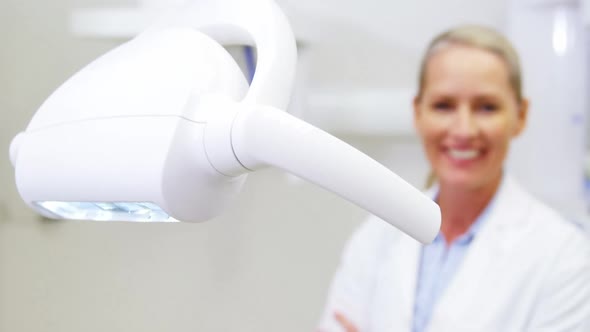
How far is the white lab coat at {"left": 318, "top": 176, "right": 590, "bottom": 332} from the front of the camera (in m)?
1.01

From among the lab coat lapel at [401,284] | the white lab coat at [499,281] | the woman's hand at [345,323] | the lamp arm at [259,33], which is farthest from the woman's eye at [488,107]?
the lamp arm at [259,33]

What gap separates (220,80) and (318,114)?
0.84 meters

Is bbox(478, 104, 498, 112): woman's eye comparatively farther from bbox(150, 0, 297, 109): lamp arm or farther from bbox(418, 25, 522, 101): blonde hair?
bbox(150, 0, 297, 109): lamp arm

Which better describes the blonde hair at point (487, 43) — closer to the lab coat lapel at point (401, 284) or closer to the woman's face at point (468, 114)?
the woman's face at point (468, 114)

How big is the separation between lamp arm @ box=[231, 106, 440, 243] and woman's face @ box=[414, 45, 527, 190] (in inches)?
28.7

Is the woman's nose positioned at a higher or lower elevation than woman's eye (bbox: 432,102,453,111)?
lower

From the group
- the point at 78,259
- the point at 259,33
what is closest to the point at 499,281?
the point at 78,259

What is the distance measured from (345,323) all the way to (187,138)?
791 millimetres

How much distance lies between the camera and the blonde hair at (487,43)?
1.08 meters

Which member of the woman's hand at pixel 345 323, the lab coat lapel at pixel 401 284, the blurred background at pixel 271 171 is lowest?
the woman's hand at pixel 345 323

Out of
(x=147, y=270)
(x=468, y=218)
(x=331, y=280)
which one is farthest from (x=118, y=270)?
(x=468, y=218)

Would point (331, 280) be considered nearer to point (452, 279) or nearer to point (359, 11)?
point (452, 279)

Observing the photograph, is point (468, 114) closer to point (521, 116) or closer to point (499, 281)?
point (521, 116)

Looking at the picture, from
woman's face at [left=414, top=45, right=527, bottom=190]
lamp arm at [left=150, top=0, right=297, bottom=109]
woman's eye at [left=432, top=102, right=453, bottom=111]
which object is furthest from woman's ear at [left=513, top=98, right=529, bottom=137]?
lamp arm at [left=150, top=0, right=297, bottom=109]
